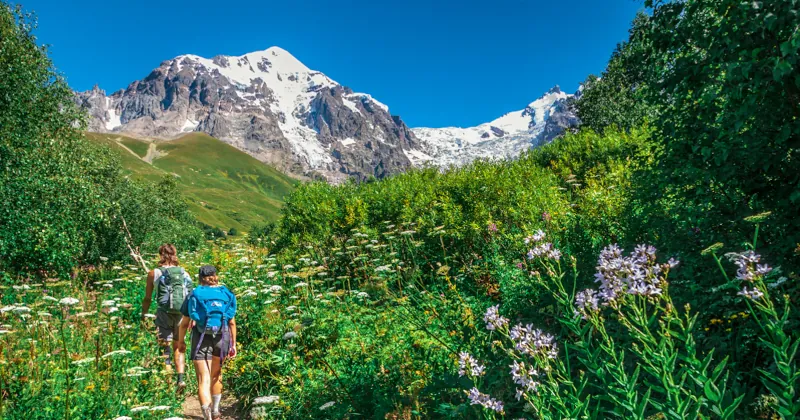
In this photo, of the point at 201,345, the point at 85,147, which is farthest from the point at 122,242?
the point at 201,345

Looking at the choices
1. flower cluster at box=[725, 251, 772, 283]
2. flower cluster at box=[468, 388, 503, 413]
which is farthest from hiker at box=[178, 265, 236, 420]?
flower cluster at box=[725, 251, 772, 283]

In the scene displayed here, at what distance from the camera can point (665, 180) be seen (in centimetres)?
494

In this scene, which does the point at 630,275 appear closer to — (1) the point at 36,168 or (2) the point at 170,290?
(2) the point at 170,290

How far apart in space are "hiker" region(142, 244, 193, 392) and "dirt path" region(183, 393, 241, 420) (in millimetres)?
413

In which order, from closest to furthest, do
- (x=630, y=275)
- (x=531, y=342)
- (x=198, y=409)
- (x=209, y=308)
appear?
(x=630, y=275)
(x=531, y=342)
(x=209, y=308)
(x=198, y=409)

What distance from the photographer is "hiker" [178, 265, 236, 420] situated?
6586 millimetres

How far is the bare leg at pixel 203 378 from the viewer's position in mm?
6656

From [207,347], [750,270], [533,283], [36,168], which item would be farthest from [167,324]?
[36,168]

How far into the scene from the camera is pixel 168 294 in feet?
26.5

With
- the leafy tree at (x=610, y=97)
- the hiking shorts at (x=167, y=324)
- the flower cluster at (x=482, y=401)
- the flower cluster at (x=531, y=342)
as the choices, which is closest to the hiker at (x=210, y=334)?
the hiking shorts at (x=167, y=324)

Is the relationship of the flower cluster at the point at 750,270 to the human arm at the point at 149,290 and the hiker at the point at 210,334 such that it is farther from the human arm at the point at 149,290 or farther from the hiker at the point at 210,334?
the human arm at the point at 149,290

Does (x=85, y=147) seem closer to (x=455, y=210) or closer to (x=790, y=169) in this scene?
(x=455, y=210)

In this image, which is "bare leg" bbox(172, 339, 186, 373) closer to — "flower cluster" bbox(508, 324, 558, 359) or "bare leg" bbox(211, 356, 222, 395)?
"bare leg" bbox(211, 356, 222, 395)

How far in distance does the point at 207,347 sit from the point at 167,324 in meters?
2.09
